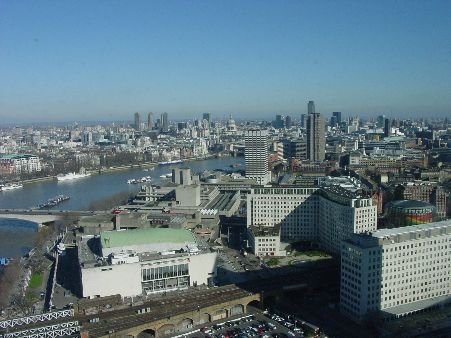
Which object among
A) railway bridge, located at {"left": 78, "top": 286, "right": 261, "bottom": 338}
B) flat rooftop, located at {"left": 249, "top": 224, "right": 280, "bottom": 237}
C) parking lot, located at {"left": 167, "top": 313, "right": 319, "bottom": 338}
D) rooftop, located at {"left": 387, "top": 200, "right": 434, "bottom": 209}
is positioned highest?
rooftop, located at {"left": 387, "top": 200, "right": 434, "bottom": 209}

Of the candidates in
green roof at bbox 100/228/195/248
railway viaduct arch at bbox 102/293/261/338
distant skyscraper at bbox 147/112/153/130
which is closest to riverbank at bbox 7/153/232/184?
green roof at bbox 100/228/195/248

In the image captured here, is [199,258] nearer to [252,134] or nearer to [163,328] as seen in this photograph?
[163,328]

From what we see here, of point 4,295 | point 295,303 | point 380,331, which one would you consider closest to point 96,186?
point 4,295

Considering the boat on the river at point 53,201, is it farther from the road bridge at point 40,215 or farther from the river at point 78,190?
the road bridge at point 40,215

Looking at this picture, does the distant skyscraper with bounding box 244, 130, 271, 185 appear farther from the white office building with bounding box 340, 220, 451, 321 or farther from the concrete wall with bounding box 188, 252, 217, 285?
the white office building with bounding box 340, 220, 451, 321

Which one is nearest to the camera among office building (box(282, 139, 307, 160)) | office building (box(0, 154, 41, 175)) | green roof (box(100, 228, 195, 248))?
green roof (box(100, 228, 195, 248))

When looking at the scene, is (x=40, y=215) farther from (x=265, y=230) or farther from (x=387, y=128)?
(x=387, y=128)
